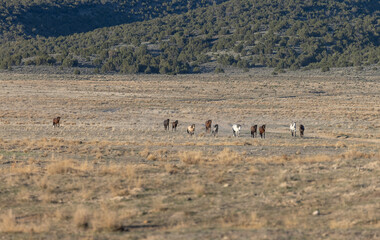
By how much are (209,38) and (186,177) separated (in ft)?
360

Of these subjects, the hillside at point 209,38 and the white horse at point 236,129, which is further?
the hillside at point 209,38

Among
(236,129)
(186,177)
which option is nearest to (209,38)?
(236,129)

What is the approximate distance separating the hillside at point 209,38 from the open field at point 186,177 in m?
61.0

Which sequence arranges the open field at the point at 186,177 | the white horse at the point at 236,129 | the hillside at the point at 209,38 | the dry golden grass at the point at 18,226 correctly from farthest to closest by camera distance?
the hillside at the point at 209,38 < the white horse at the point at 236,129 < the open field at the point at 186,177 < the dry golden grass at the point at 18,226

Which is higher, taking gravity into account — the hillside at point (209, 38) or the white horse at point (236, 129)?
the hillside at point (209, 38)

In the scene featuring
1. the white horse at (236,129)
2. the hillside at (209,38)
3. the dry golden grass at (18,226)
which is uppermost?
the hillside at (209,38)

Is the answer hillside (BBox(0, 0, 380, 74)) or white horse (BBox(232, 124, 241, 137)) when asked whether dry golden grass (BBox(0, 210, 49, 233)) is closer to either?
white horse (BBox(232, 124, 241, 137))

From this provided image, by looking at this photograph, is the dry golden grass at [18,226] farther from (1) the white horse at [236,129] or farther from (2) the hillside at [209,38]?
(2) the hillside at [209,38]

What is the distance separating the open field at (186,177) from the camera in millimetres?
12453

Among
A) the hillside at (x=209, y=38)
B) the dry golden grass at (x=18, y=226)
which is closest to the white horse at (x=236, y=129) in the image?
the dry golden grass at (x=18, y=226)

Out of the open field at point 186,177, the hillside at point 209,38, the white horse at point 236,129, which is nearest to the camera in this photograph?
the open field at point 186,177

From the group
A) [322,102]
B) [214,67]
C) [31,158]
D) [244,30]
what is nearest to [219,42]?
[244,30]

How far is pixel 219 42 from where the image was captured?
397 feet

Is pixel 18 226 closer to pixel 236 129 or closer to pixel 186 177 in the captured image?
pixel 186 177
